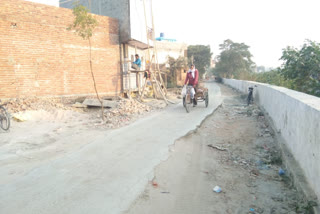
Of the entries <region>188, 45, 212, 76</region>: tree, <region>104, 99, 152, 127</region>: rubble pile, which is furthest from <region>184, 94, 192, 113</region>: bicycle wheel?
<region>188, 45, 212, 76</region>: tree

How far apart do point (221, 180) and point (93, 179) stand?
2.08 meters

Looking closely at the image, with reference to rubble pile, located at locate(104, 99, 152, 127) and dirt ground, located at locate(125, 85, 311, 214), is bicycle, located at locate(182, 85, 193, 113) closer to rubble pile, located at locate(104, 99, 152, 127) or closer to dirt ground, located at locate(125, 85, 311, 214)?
rubble pile, located at locate(104, 99, 152, 127)

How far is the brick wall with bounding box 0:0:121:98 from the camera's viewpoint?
9047 mm

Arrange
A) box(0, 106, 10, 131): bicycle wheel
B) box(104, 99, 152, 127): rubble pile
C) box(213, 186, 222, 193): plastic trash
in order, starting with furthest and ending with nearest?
box(104, 99, 152, 127): rubble pile < box(0, 106, 10, 131): bicycle wheel < box(213, 186, 222, 193): plastic trash

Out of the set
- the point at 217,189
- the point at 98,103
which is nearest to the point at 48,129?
the point at 98,103

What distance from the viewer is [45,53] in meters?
10.1

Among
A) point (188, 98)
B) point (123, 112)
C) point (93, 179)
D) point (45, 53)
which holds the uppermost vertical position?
point (45, 53)

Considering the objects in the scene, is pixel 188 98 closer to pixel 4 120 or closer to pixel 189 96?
pixel 189 96

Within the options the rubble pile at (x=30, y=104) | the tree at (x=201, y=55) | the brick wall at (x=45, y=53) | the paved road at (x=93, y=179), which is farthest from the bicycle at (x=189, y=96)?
the tree at (x=201, y=55)

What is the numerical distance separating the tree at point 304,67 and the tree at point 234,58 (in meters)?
41.2

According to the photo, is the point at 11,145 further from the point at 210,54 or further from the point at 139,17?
the point at 210,54

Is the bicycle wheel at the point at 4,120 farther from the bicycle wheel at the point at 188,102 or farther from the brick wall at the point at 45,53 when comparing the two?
the bicycle wheel at the point at 188,102

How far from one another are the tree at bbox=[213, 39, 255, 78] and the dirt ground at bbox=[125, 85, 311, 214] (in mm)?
45848

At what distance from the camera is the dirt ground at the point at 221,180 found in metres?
2.95
